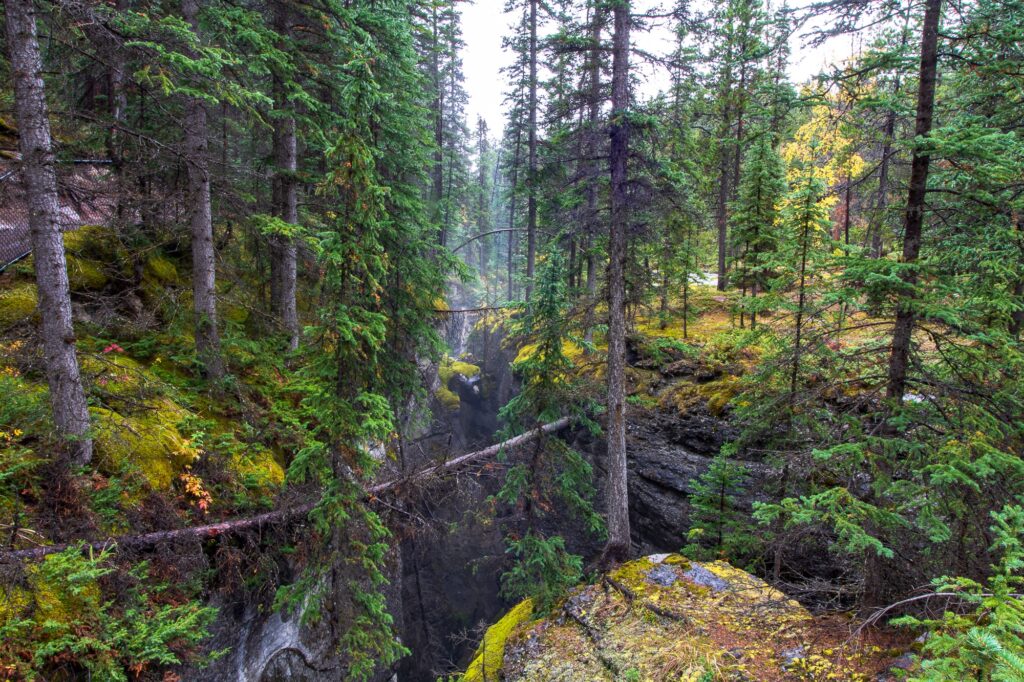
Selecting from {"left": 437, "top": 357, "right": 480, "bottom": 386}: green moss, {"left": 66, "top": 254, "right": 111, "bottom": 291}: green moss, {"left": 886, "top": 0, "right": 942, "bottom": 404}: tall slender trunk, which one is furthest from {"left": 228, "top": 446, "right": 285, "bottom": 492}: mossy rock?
{"left": 437, "top": 357, "right": 480, "bottom": 386}: green moss

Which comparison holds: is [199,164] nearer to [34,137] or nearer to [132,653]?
[34,137]

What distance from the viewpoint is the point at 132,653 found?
5.05 metres

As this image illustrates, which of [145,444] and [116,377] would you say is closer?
[145,444]

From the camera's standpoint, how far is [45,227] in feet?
19.1

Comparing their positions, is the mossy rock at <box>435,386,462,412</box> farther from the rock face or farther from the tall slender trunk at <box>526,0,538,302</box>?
the rock face

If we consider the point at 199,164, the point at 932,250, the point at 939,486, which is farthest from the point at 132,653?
the point at 932,250

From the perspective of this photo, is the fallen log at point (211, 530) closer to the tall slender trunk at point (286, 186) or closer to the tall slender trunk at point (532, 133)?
the tall slender trunk at point (286, 186)

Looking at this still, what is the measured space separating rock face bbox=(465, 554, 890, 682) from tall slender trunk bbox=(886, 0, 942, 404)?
3.40m

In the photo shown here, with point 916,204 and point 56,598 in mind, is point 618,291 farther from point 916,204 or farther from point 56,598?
point 56,598

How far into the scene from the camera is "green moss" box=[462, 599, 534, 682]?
8297mm

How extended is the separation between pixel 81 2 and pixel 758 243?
17.1m

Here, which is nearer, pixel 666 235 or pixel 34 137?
pixel 34 137

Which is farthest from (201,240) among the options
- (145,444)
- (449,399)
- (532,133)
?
(449,399)

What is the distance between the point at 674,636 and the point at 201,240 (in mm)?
11258
